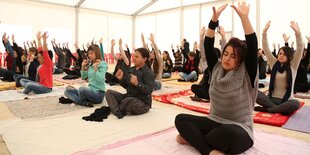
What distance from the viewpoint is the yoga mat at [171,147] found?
6.19ft

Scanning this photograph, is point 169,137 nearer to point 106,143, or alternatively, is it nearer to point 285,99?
point 106,143

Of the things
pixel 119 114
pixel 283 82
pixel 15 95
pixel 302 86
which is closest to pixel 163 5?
pixel 302 86

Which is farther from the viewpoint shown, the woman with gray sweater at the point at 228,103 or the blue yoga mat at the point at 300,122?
the blue yoga mat at the point at 300,122

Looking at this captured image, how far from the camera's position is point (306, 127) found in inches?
103

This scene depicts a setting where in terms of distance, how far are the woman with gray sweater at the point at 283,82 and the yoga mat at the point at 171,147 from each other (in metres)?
0.88

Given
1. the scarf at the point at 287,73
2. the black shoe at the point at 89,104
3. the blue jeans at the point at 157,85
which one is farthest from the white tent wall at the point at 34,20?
the scarf at the point at 287,73

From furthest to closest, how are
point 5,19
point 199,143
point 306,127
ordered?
point 5,19 → point 306,127 → point 199,143

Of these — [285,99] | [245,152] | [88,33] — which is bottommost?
[245,152]

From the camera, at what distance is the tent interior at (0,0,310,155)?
6.97 ft

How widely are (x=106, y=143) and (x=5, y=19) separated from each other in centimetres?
1068

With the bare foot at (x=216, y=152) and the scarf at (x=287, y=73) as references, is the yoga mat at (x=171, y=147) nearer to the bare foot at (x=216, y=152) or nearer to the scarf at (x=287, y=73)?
the bare foot at (x=216, y=152)

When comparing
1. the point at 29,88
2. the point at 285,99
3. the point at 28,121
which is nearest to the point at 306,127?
the point at 285,99

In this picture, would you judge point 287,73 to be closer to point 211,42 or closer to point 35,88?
point 211,42

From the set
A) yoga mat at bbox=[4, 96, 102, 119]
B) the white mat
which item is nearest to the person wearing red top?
yoga mat at bbox=[4, 96, 102, 119]
